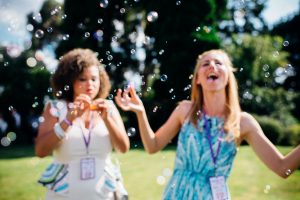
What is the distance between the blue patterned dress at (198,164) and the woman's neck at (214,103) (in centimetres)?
12

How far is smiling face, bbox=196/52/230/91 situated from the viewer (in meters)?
2.46

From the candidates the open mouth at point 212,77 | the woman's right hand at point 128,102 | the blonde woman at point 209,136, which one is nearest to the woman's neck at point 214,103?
the blonde woman at point 209,136

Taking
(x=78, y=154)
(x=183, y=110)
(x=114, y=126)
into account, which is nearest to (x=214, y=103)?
(x=183, y=110)

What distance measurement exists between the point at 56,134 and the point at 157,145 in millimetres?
670

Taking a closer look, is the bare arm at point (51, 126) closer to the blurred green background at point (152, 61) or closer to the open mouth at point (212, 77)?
the open mouth at point (212, 77)

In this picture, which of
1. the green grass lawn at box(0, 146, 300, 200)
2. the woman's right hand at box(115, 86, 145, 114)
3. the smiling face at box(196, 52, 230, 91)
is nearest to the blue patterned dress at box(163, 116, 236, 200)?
the smiling face at box(196, 52, 230, 91)

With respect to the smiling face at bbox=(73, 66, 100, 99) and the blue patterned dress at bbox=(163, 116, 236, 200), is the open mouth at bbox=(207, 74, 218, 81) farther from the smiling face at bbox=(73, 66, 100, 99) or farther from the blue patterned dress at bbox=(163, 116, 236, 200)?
the smiling face at bbox=(73, 66, 100, 99)

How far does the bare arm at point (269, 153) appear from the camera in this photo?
2316 mm

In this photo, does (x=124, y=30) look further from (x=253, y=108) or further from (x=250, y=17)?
(x=250, y=17)

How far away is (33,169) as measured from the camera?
9.04m

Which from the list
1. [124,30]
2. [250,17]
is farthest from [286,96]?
[124,30]

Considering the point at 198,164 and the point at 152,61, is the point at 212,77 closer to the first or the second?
the point at 198,164

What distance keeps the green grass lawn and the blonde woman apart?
149 inches

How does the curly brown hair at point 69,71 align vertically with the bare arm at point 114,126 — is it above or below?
above
